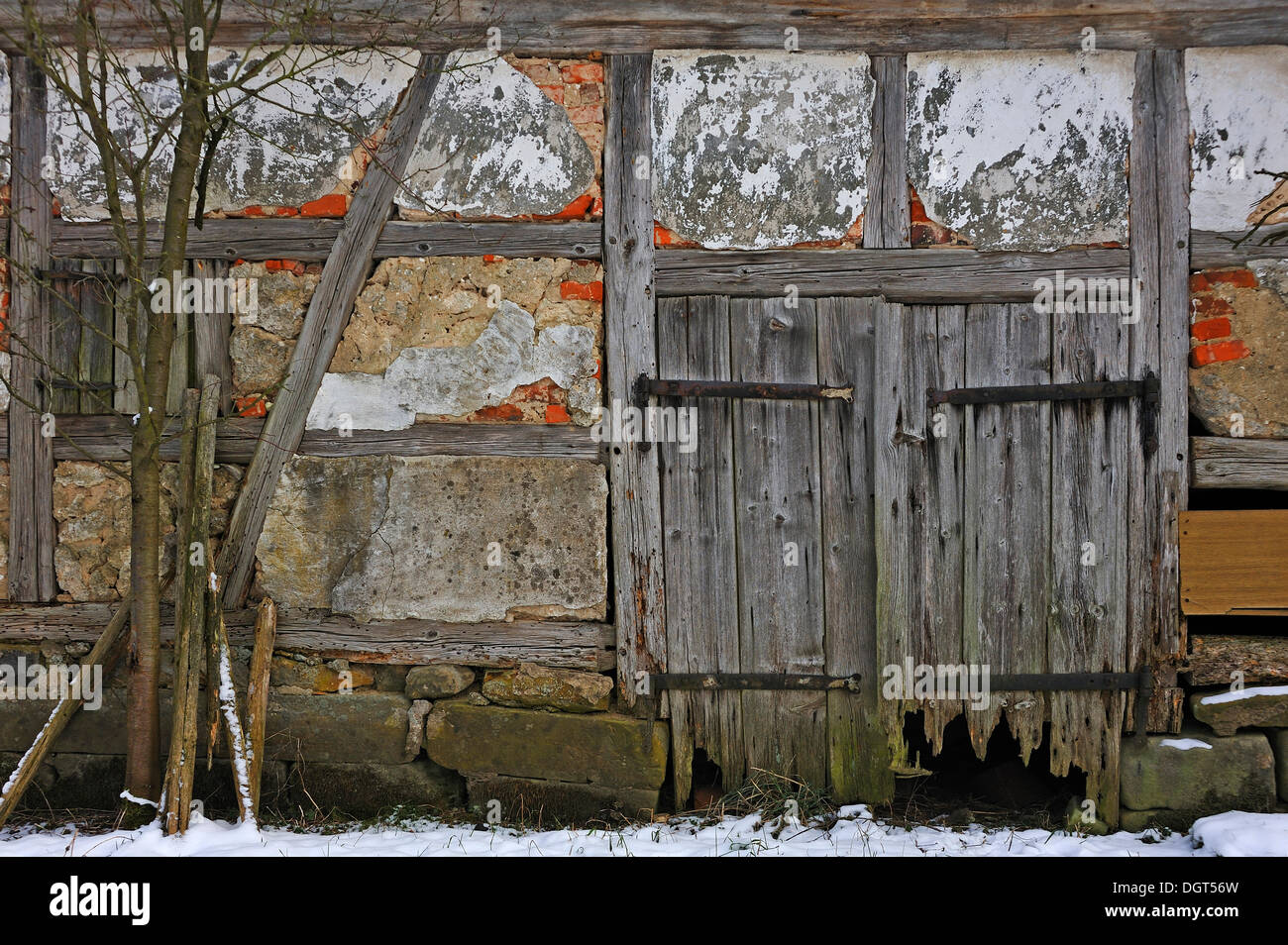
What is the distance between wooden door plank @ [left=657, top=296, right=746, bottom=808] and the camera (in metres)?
3.88

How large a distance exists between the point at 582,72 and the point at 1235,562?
354cm

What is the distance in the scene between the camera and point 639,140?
12.6 feet

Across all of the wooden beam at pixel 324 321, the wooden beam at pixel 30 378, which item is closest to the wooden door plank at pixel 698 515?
the wooden beam at pixel 324 321

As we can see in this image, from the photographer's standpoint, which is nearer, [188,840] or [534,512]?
[188,840]

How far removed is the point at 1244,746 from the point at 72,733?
204 inches

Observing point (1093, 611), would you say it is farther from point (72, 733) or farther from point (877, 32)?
point (72, 733)

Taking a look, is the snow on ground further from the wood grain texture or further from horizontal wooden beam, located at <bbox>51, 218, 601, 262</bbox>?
the wood grain texture

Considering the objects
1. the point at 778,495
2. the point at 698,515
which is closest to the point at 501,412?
the point at 698,515

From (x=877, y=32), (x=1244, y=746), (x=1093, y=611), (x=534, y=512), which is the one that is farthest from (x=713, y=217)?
(x=1244, y=746)

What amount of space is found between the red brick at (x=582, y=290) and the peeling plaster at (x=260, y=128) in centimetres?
110

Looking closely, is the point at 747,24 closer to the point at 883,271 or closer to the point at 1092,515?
the point at 883,271

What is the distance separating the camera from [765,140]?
12.5 ft

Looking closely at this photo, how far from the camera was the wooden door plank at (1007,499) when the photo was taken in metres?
3.82

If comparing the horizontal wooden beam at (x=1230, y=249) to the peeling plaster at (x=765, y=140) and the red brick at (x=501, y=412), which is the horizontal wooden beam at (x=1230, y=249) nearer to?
the peeling plaster at (x=765, y=140)
